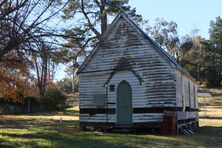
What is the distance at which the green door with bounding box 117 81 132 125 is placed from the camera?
60.5ft

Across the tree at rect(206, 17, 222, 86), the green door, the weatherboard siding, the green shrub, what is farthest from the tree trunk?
the tree at rect(206, 17, 222, 86)

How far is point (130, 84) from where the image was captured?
18.4 meters

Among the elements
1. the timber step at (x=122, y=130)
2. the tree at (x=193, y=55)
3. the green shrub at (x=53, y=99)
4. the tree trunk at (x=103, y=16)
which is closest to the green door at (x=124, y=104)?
the timber step at (x=122, y=130)

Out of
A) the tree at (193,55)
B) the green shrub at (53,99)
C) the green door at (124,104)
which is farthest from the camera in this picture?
the tree at (193,55)

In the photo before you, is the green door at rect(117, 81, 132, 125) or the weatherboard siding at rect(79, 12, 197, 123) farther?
the green door at rect(117, 81, 132, 125)

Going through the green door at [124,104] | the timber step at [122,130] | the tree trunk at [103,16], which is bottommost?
the timber step at [122,130]

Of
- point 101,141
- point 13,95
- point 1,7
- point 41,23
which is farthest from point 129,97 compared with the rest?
point 13,95

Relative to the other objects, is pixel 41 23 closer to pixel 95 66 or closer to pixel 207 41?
pixel 95 66

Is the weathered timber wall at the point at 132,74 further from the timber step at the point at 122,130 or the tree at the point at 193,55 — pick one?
the tree at the point at 193,55

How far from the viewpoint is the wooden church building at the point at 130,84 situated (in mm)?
17391

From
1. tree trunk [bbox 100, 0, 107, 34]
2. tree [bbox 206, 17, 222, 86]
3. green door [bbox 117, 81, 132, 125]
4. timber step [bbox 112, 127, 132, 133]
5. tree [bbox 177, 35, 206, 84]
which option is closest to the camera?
green door [bbox 117, 81, 132, 125]

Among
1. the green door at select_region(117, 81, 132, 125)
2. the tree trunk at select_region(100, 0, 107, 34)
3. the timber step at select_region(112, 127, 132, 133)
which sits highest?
the tree trunk at select_region(100, 0, 107, 34)

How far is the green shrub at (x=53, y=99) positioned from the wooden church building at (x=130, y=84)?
25483 millimetres

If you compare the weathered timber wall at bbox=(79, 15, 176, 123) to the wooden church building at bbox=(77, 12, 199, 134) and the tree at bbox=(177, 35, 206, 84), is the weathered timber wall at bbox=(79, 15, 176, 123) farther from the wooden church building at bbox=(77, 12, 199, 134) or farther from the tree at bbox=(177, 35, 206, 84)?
the tree at bbox=(177, 35, 206, 84)
